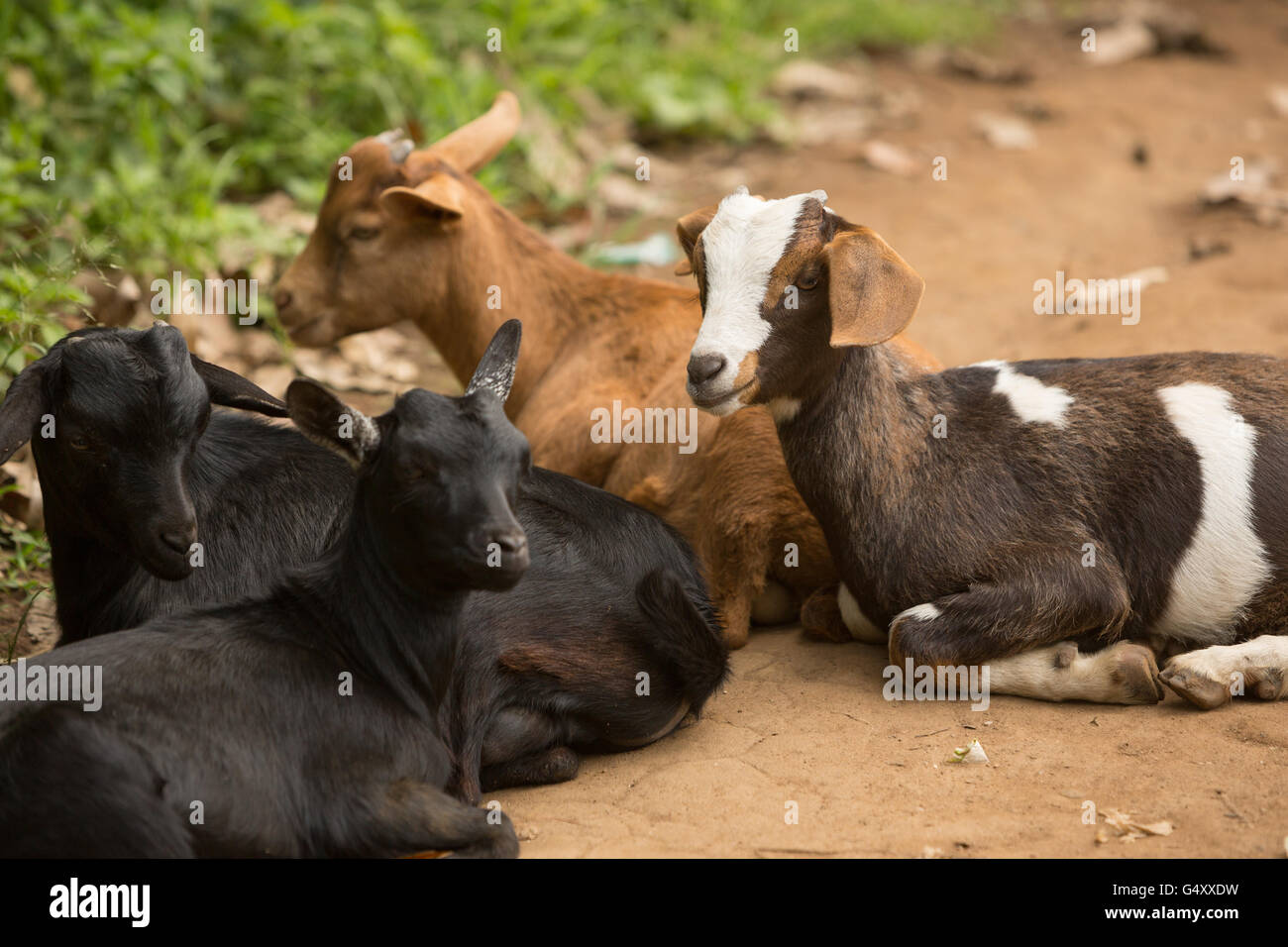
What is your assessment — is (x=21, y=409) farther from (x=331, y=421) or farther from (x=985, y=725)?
(x=985, y=725)

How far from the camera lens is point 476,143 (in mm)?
6863

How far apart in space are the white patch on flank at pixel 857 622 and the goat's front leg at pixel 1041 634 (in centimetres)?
31

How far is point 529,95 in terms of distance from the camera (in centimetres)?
975

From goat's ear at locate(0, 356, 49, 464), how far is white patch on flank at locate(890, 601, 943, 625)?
9.12ft

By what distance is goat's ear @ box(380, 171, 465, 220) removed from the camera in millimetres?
6090

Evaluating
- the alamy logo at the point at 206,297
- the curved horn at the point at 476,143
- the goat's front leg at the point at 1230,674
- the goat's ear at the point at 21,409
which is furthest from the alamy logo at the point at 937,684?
the alamy logo at the point at 206,297

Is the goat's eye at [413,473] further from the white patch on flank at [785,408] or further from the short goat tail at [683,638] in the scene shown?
the white patch on flank at [785,408]

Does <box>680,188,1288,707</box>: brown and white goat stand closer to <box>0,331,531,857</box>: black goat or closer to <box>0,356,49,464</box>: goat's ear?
<box>0,331,531,857</box>: black goat

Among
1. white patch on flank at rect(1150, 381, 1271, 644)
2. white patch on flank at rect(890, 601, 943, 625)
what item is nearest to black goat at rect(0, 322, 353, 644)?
white patch on flank at rect(890, 601, 943, 625)

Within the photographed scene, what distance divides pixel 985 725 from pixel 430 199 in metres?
3.24

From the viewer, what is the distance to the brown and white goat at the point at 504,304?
18.8ft
